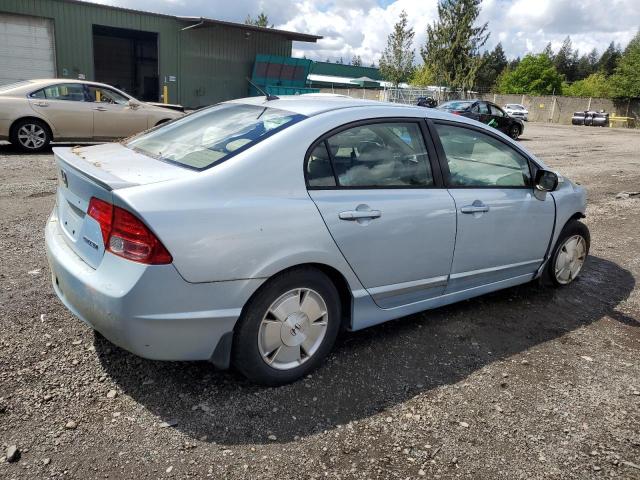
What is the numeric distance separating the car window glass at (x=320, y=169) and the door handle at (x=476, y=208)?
3.44ft

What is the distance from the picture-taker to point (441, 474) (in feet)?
7.86

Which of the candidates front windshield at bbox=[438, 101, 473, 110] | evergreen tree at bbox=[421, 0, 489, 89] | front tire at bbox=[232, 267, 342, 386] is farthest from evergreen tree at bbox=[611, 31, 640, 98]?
front tire at bbox=[232, 267, 342, 386]

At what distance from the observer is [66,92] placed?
35.1 ft

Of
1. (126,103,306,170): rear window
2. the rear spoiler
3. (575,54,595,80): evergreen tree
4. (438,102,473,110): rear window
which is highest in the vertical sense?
(575,54,595,80): evergreen tree

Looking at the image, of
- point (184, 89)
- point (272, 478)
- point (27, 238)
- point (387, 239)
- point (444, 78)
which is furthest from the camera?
point (444, 78)

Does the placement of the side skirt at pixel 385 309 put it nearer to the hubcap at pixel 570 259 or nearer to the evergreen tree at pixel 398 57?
the hubcap at pixel 570 259

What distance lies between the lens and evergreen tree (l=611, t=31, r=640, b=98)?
149 ft

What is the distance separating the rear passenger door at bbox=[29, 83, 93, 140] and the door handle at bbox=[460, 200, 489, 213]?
31.7ft

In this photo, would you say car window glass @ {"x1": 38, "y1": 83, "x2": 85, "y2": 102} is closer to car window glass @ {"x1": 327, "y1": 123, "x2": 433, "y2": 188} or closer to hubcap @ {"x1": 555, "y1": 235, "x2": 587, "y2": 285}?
car window glass @ {"x1": 327, "y1": 123, "x2": 433, "y2": 188}

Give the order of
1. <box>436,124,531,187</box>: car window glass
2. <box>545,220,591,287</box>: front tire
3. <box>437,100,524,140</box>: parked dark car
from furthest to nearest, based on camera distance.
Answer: <box>437,100,524,140</box>: parked dark car, <box>545,220,591,287</box>: front tire, <box>436,124,531,187</box>: car window glass

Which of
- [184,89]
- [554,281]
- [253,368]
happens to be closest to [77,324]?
[253,368]

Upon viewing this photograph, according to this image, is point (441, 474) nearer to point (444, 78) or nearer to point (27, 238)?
point (27, 238)

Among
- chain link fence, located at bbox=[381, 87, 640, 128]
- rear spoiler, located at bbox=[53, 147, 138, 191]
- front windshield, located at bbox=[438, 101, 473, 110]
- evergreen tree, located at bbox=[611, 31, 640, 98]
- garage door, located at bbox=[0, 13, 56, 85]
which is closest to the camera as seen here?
rear spoiler, located at bbox=[53, 147, 138, 191]

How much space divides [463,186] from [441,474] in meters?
1.94
